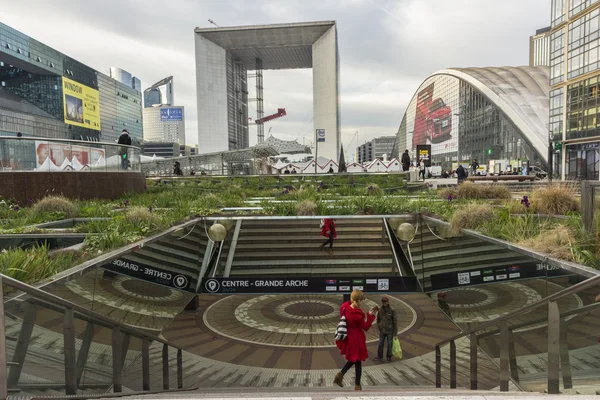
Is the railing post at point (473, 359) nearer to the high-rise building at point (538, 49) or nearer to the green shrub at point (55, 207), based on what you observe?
the green shrub at point (55, 207)

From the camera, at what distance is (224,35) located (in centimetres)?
6366

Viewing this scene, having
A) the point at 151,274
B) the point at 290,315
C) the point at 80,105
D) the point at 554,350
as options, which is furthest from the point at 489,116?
the point at 80,105

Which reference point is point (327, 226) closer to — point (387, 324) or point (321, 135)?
point (387, 324)

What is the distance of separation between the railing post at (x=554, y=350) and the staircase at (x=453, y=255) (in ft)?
8.20

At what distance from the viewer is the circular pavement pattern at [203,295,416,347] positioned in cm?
927

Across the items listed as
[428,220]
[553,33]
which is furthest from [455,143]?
[428,220]

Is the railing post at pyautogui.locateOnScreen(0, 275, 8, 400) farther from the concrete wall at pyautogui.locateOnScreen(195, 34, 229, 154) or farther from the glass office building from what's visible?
the glass office building

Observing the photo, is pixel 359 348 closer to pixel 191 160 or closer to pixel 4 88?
pixel 191 160

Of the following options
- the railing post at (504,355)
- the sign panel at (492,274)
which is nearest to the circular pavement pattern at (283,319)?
the sign panel at (492,274)

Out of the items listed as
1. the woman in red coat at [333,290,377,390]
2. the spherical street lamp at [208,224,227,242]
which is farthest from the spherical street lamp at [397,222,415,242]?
the woman in red coat at [333,290,377,390]

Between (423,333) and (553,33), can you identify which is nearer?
(423,333)

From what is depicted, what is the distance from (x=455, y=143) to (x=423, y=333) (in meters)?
94.7

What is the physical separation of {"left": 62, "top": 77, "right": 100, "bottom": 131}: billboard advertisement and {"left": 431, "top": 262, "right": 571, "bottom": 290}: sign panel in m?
100

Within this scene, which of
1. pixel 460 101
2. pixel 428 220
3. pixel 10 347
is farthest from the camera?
pixel 460 101
